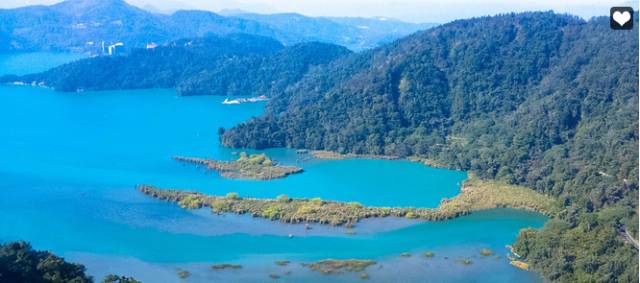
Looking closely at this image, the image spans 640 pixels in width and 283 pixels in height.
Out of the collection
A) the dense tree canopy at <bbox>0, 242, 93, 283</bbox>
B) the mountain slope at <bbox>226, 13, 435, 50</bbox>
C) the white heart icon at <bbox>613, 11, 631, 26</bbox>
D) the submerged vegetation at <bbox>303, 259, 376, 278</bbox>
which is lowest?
the submerged vegetation at <bbox>303, 259, 376, 278</bbox>

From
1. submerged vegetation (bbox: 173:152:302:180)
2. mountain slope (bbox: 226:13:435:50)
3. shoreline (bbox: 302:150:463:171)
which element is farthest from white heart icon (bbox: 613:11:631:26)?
mountain slope (bbox: 226:13:435:50)

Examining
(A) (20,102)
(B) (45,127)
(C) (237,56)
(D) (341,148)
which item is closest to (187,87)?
(C) (237,56)

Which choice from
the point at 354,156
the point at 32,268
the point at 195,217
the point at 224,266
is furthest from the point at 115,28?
the point at 32,268

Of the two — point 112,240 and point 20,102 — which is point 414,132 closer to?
point 112,240

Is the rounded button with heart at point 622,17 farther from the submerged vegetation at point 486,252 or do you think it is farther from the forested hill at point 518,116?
the submerged vegetation at point 486,252

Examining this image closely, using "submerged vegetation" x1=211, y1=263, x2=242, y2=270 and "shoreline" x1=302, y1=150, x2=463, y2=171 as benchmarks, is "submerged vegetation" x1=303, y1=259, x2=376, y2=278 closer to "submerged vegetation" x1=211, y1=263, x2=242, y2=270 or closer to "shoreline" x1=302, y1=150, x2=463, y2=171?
"submerged vegetation" x1=211, y1=263, x2=242, y2=270

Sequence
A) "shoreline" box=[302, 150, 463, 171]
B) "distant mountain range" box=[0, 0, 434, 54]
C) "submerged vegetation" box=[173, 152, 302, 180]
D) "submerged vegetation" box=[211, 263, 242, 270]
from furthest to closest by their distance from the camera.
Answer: "distant mountain range" box=[0, 0, 434, 54] → "shoreline" box=[302, 150, 463, 171] → "submerged vegetation" box=[173, 152, 302, 180] → "submerged vegetation" box=[211, 263, 242, 270]
